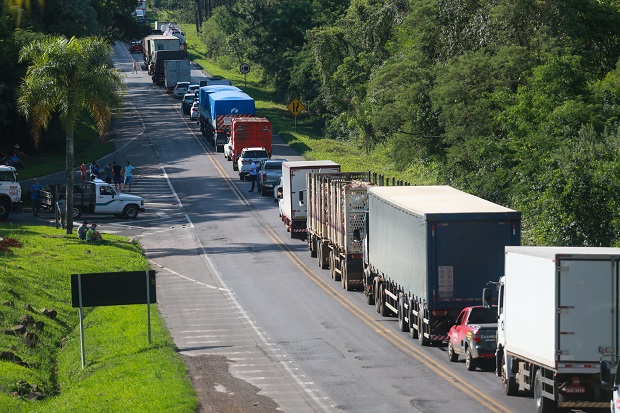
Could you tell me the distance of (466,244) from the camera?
88.3 ft

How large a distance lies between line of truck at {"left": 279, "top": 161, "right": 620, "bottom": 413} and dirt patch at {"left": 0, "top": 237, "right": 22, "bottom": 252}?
11565mm

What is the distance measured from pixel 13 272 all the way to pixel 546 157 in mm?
21381

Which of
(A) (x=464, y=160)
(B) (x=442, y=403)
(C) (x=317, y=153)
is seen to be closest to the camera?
(B) (x=442, y=403)

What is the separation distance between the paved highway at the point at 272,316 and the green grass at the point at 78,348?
4.61ft

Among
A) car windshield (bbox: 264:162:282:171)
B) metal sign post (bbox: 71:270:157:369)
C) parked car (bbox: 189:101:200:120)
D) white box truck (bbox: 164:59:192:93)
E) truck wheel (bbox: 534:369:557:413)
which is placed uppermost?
white box truck (bbox: 164:59:192:93)

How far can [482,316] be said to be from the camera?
2583cm

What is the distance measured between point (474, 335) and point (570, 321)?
5716 mm

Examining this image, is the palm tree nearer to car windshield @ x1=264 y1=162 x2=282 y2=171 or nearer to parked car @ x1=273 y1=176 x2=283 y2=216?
parked car @ x1=273 y1=176 x2=283 y2=216

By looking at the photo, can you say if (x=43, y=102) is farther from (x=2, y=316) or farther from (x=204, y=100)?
(x=204, y=100)

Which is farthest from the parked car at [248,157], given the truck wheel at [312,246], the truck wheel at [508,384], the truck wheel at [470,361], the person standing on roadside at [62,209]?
the truck wheel at [508,384]

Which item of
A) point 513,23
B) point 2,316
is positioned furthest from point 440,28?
point 2,316

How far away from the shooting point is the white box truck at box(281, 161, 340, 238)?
46.4m

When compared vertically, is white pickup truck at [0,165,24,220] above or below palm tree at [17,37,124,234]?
below

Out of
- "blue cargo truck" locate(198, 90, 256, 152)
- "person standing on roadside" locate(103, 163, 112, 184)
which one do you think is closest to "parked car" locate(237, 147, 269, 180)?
"blue cargo truck" locate(198, 90, 256, 152)
